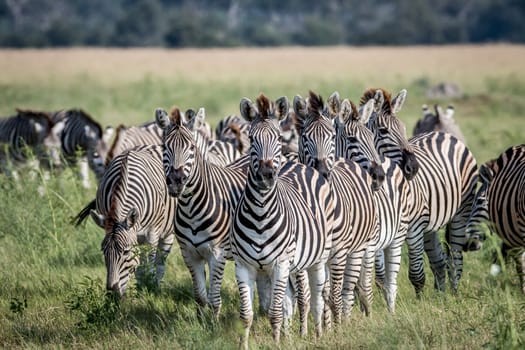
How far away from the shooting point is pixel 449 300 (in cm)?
771

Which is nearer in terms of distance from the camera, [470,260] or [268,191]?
[268,191]

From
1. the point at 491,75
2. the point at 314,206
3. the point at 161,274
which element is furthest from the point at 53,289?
Result: the point at 491,75

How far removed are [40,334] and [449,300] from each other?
3665 mm

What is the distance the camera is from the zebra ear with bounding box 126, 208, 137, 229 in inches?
309

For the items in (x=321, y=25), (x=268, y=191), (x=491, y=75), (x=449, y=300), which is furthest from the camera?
(x=321, y=25)

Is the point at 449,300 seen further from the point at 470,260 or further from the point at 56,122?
the point at 56,122

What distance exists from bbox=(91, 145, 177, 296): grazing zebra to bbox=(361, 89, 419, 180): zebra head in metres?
2.28

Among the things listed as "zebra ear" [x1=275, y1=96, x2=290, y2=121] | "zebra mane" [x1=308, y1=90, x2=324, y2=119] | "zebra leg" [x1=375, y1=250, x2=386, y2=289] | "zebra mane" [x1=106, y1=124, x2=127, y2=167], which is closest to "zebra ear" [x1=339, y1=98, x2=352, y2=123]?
"zebra mane" [x1=308, y1=90, x2=324, y2=119]

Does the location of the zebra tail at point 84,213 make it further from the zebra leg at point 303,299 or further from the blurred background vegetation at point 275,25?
the blurred background vegetation at point 275,25

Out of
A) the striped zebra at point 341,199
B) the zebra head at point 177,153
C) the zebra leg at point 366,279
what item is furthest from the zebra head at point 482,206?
the zebra head at point 177,153

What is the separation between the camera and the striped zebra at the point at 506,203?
7.65 meters

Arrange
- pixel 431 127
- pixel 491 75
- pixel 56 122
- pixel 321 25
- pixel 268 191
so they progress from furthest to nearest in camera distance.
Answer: pixel 321 25, pixel 491 75, pixel 56 122, pixel 431 127, pixel 268 191

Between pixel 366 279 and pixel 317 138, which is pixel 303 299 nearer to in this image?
pixel 366 279

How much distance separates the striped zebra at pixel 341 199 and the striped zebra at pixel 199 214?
903 millimetres
